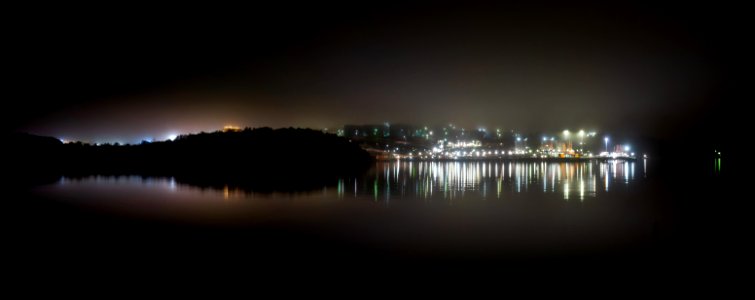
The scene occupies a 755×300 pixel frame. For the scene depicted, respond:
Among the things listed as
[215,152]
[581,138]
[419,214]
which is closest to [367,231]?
[419,214]

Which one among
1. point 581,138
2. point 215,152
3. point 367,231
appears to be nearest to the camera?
point 367,231

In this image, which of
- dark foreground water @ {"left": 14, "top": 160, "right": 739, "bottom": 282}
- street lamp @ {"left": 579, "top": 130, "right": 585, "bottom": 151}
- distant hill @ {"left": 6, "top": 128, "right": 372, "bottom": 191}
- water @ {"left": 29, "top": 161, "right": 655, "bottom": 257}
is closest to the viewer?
dark foreground water @ {"left": 14, "top": 160, "right": 739, "bottom": 282}

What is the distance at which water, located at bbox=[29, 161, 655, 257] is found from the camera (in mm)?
8692

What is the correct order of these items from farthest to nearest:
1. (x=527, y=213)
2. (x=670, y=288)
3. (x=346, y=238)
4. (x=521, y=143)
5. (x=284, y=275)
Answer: (x=521, y=143), (x=527, y=213), (x=346, y=238), (x=284, y=275), (x=670, y=288)

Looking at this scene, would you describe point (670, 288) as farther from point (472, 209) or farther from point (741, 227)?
point (472, 209)

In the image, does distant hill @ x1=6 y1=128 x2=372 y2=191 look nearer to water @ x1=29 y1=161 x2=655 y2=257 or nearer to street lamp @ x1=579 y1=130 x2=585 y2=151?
water @ x1=29 y1=161 x2=655 y2=257

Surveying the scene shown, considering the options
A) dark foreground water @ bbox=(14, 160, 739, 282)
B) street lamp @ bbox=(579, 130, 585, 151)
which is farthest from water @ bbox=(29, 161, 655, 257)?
street lamp @ bbox=(579, 130, 585, 151)

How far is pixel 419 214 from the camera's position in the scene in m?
12.0

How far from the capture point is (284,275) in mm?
Answer: 6395

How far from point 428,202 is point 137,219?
6864 mm

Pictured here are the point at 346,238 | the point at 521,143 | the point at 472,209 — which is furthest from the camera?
the point at 521,143

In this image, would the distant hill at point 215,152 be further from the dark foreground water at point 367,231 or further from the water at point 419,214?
the dark foreground water at point 367,231

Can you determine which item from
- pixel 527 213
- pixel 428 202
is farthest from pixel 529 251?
pixel 428 202

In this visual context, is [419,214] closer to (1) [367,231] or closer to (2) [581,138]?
(1) [367,231]
